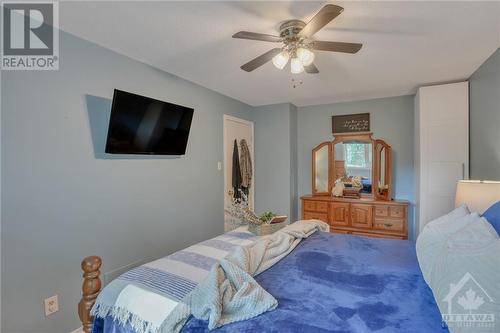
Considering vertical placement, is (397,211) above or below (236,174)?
below

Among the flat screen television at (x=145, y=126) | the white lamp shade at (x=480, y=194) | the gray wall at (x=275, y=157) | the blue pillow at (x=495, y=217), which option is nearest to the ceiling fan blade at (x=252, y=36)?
the flat screen television at (x=145, y=126)

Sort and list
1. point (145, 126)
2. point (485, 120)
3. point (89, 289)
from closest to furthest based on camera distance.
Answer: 1. point (89, 289)
2. point (145, 126)
3. point (485, 120)

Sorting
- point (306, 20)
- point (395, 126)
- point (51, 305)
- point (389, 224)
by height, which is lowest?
point (51, 305)

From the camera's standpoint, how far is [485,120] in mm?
2434

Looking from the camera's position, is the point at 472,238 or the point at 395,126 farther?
the point at 395,126

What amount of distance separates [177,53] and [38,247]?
6.02 feet

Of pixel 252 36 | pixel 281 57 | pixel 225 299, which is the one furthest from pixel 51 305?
pixel 281 57

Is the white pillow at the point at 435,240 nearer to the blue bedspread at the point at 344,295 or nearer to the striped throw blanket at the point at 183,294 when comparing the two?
the blue bedspread at the point at 344,295

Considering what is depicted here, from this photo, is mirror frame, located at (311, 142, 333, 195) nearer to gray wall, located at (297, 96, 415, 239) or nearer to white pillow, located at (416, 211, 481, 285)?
gray wall, located at (297, 96, 415, 239)

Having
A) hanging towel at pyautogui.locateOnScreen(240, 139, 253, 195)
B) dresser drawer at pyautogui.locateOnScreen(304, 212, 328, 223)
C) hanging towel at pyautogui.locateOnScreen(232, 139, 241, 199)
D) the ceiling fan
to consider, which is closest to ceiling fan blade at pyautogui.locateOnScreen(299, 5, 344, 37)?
the ceiling fan

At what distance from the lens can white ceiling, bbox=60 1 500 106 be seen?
63.7 inches

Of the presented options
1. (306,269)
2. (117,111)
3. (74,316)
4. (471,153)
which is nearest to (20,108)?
(117,111)

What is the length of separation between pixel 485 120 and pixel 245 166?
2862 millimetres

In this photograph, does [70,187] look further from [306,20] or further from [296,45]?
[306,20]
